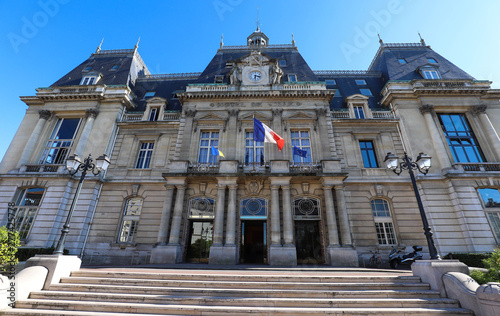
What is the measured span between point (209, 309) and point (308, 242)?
10731 mm

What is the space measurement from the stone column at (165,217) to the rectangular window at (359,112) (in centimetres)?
1686

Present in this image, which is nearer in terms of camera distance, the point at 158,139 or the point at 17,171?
the point at 17,171

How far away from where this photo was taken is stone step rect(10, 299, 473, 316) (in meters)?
5.91

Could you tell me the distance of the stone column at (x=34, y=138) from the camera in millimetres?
17875

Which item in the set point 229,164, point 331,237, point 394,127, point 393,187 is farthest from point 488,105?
point 229,164

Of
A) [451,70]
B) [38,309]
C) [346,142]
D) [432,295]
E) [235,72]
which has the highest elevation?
[451,70]

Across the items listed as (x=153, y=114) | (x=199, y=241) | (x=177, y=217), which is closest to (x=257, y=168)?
(x=177, y=217)

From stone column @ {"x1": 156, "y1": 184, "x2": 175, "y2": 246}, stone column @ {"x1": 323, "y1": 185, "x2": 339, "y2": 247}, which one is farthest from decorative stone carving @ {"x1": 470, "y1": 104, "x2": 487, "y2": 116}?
stone column @ {"x1": 156, "y1": 184, "x2": 175, "y2": 246}

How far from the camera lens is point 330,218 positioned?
14.5 metres

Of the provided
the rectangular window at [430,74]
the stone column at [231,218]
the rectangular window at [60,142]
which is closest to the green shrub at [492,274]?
the stone column at [231,218]

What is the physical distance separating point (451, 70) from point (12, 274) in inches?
1331

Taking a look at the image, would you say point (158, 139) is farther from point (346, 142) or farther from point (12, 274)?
point (346, 142)

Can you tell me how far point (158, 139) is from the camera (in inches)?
757

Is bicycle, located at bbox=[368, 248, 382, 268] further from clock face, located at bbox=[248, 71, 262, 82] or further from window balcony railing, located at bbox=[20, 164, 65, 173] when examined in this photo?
window balcony railing, located at bbox=[20, 164, 65, 173]
